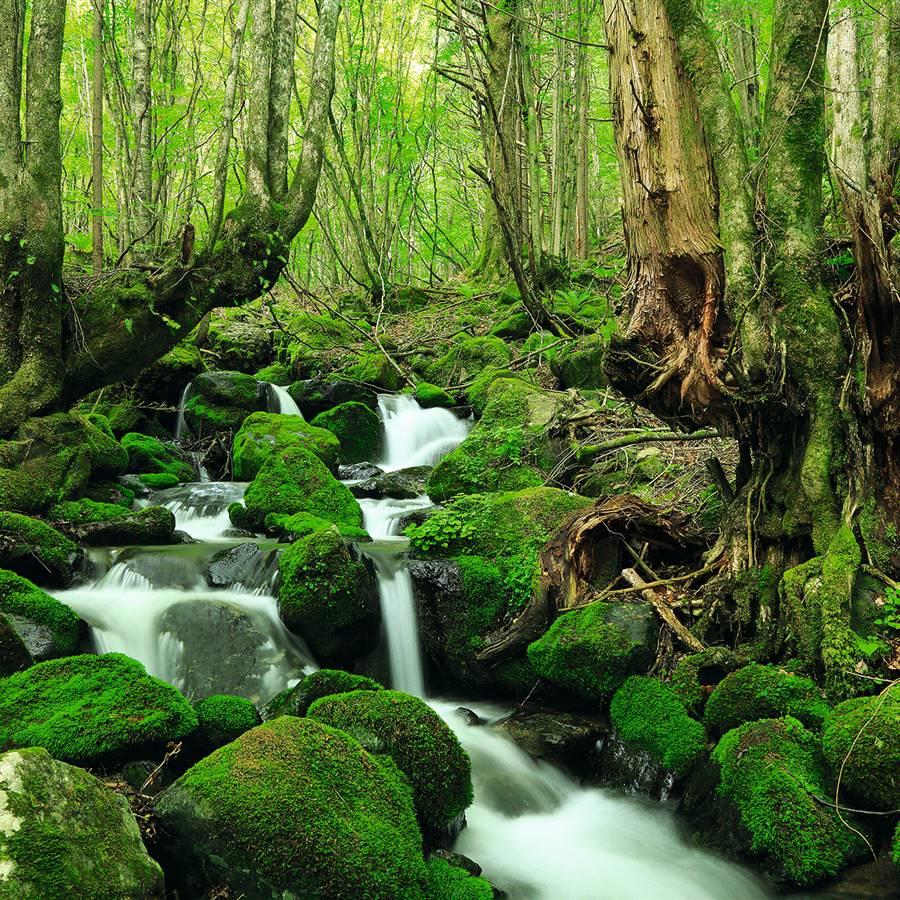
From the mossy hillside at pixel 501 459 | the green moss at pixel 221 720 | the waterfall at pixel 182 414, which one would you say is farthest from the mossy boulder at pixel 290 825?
the waterfall at pixel 182 414

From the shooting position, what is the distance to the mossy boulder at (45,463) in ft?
26.2

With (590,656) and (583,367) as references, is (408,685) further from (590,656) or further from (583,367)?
(583,367)

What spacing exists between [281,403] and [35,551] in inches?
274

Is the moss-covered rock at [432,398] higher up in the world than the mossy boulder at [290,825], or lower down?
higher up

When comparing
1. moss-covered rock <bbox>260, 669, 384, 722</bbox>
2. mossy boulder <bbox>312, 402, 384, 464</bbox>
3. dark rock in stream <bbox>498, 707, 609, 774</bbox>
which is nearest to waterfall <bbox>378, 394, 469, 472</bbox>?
mossy boulder <bbox>312, 402, 384, 464</bbox>

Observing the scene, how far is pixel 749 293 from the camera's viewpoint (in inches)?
213

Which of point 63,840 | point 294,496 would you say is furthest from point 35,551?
point 63,840

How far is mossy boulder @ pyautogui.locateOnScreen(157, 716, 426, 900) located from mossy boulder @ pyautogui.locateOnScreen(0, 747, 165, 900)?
27cm

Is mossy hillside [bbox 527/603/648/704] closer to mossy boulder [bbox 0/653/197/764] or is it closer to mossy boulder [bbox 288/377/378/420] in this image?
mossy boulder [bbox 0/653/197/764]

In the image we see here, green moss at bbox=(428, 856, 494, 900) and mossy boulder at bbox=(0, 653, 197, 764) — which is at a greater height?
mossy boulder at bbox=(0, 653, 197, 764)

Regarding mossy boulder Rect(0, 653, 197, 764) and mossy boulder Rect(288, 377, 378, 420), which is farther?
mossy boulder Rect(288, 377, 378, 420)

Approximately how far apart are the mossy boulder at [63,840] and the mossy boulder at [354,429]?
9380mm

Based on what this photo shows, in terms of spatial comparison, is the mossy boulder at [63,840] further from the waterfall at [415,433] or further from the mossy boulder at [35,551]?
A: the waterfall at [415,433]

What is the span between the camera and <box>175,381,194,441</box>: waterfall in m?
12.9
